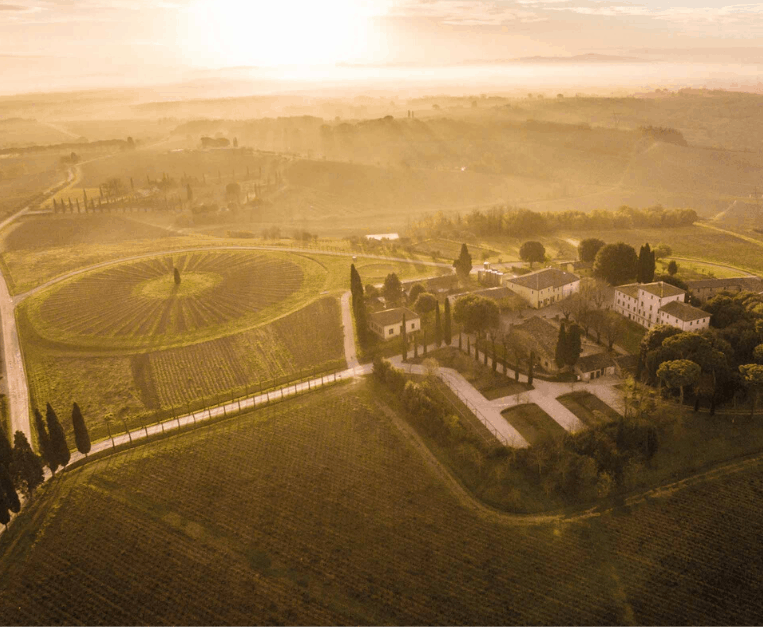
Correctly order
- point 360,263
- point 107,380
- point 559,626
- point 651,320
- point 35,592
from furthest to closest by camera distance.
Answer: point 360,263
point 651,320
point 107,380
point 35,592
point 559,626

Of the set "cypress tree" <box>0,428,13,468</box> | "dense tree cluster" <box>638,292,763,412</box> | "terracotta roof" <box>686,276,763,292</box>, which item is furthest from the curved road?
"terracotta roof" <box>686,276,763,292</box>

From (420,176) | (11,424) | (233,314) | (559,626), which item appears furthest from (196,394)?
(420,176)

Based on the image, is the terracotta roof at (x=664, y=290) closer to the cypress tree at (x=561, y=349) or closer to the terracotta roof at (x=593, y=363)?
the terracotta roof at (x=593, y=363)

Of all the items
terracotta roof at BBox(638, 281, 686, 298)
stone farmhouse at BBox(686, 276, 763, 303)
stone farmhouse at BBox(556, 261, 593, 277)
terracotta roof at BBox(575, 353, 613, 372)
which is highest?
terracotta roof at BBox(638, 281, 686, 298)

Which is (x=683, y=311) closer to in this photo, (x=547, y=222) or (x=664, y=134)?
(x=547, y=222)

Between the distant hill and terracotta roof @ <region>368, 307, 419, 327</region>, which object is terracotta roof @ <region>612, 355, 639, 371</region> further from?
the distant hill

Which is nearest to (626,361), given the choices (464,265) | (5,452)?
(464,265)

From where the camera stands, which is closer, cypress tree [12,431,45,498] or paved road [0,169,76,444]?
cypress tree [12,431,45,498]

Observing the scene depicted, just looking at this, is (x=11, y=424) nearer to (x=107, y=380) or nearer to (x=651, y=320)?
(x=107, y=380)
